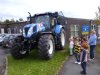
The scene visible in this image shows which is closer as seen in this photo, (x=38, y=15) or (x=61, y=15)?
(x=38, y=15)

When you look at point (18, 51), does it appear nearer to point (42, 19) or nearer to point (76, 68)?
point (42, 19)

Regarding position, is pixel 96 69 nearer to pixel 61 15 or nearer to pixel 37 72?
pixel 37 72

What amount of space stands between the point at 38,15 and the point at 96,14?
12653 mm

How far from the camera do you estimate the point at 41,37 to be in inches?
628

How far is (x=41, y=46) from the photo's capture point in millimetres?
15531

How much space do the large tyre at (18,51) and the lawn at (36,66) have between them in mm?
316

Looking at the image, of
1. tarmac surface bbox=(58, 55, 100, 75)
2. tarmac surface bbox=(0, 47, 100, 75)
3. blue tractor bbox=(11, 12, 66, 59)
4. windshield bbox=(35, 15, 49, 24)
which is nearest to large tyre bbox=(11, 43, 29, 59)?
blue tractor bbox=(11, 12, 66, 59)

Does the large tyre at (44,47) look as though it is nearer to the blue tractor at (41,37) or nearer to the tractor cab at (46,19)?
the blue tractor at (41,37)

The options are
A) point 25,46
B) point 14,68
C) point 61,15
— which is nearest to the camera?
point 14,68

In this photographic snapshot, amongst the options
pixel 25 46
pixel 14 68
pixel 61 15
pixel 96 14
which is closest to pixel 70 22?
pixel 96 14

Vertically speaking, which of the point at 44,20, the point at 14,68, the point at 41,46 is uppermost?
the point at 44,20

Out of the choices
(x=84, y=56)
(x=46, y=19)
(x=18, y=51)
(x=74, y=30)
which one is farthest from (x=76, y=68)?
(x=74, y=30)

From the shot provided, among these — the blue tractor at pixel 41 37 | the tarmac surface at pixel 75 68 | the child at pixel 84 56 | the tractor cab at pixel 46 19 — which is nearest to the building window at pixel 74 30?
the blue tractor at pixel 41 37

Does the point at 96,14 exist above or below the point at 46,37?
above
